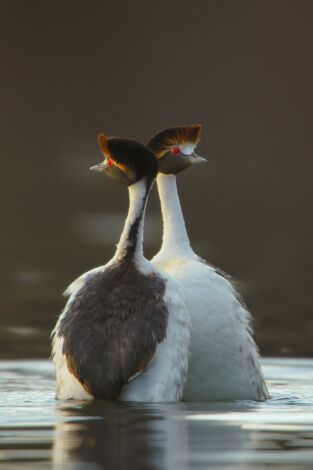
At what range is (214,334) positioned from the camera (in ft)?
39.3

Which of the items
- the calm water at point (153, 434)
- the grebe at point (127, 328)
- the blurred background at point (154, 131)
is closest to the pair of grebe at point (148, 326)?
the grebe at point (127, 328)

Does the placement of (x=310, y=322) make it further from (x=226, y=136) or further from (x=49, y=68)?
(x=49, y=68)

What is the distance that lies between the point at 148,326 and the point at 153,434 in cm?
157

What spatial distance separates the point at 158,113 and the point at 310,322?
16.1 meters

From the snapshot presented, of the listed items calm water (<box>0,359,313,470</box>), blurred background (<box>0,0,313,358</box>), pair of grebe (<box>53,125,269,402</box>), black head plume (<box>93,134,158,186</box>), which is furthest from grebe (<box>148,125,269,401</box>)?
blurred background (<box>0,0,313,358</box>)

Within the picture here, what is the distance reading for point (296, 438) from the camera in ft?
31.1

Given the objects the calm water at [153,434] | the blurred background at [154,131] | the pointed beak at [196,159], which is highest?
the blurred background at [154,131]

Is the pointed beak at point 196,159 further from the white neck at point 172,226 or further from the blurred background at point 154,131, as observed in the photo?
the blurred background at point 154,131

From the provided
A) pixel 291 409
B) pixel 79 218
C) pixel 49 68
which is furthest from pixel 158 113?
pixel 291 409

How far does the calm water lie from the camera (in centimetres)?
880

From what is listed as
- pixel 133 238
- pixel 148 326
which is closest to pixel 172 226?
pixel 133 238

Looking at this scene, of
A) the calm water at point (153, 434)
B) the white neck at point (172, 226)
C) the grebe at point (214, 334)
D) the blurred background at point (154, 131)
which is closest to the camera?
the calm water at point (153, 434)

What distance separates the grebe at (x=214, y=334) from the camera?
38.9ft

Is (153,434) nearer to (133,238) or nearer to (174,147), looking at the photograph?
(133,238)
